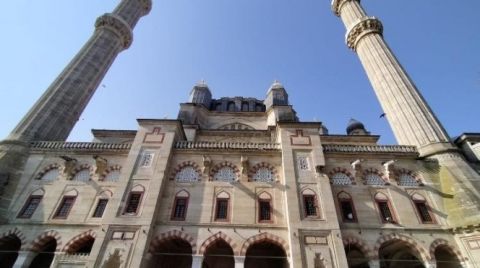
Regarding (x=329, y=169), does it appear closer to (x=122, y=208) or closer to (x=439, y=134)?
(x=439, y=134)

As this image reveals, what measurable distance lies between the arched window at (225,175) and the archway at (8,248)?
9307 millimetres

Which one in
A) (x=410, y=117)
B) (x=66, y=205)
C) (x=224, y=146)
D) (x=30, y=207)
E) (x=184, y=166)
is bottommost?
(x=30, y=207)

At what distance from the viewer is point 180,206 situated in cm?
1281

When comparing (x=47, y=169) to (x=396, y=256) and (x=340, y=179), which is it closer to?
(x=340, y=179)

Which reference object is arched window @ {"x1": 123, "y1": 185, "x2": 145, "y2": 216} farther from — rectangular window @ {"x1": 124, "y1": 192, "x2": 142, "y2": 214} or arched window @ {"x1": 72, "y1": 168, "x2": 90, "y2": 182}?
arched window @ {"x1": 72, "y1": 168, "x2": 90, "y2": 182}

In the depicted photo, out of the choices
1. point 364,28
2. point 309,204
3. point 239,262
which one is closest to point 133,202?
point 239,262

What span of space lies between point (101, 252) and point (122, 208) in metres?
1.94

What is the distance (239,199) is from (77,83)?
14903mm

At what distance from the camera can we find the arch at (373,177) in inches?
539

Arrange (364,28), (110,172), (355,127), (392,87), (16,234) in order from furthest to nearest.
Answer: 1. (355,127)
2. (364,28)
3. (392,87)
4. (110,172)
5. (16,234)

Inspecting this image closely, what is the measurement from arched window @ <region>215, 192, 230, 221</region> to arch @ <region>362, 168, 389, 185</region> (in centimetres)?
694

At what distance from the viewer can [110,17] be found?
24.4 metres

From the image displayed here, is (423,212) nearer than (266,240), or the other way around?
(266,240)

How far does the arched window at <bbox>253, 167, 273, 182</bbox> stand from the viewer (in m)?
13.8
